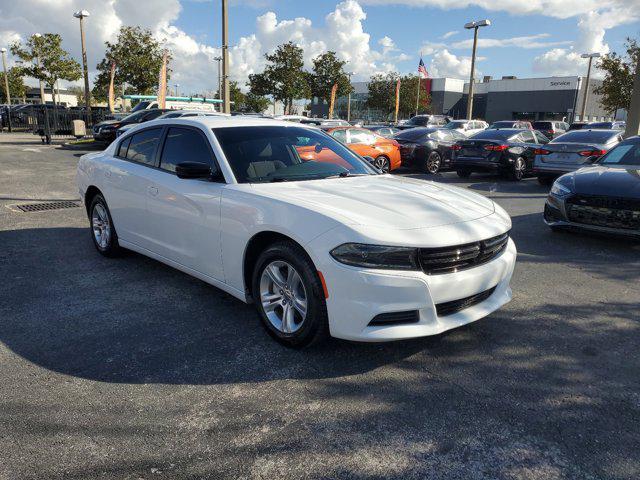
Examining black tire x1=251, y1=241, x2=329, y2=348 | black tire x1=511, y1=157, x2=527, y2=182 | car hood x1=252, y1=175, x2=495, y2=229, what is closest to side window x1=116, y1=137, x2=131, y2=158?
car hood x1=252, y1=175, x2=495, y2=229

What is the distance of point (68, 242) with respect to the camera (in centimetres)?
661

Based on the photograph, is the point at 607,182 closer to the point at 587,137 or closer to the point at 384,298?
the point at 384,298

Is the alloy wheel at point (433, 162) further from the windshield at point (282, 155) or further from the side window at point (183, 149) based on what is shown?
the side window at point (183, 149)

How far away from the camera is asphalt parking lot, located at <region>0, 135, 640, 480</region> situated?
8.10ft

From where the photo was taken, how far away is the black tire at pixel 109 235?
18.4 feet

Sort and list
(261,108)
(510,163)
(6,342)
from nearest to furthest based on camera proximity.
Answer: (6,342) → (510,163) → (261,108)

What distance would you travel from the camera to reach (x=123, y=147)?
5.55 meters

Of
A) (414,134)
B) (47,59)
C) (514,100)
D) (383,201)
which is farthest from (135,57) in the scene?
(514,100)

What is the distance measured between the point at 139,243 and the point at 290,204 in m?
2.27

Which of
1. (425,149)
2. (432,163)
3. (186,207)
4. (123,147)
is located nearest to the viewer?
(186,207)

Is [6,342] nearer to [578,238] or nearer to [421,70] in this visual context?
[578,238]

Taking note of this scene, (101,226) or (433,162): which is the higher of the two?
(433,162)

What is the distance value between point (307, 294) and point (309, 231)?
1.35 ft

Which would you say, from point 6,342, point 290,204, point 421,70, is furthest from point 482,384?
point 421,70
